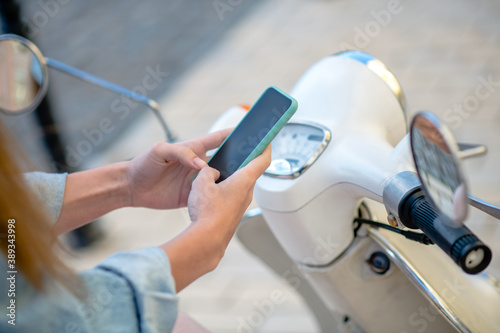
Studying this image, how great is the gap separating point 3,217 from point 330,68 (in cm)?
57

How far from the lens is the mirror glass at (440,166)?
1.71 ft

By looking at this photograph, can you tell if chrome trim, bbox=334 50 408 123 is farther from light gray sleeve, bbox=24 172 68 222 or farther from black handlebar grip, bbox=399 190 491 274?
light gray sleeve, bbox=24 172 68 222

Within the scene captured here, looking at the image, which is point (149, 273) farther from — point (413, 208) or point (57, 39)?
point (57, 39)

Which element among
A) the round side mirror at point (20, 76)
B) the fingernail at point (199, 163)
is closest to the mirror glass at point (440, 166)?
the fingernail at point (199, 163)

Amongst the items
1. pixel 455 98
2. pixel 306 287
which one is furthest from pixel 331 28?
pixel 306 287

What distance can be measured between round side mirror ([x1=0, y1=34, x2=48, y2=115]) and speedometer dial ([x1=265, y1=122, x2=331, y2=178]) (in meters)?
0.63

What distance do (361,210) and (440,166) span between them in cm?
33

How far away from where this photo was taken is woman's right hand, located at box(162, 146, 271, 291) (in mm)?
663

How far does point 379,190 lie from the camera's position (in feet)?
2.48

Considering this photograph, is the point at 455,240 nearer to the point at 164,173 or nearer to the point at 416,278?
the point at 416,278

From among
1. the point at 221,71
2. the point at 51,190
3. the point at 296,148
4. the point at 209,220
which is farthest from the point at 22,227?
the point at 221,71

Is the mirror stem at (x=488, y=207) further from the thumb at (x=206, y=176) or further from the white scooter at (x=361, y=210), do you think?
the thumb at (x=206, y=176)

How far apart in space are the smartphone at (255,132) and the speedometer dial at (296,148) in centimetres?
7

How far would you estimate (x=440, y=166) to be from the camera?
562 mm
